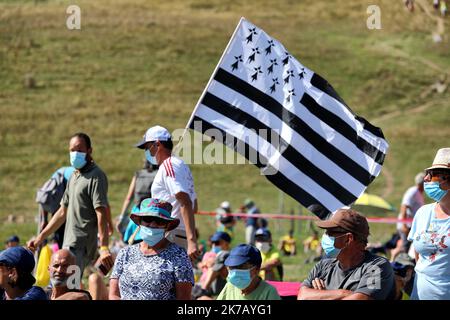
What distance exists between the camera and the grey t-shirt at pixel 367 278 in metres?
7.52

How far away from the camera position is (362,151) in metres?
10.2

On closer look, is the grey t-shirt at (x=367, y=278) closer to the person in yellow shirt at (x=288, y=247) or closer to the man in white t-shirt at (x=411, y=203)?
the man in white t-shirt at (x=411, y=203)

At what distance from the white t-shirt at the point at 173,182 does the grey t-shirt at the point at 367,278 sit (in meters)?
1.94

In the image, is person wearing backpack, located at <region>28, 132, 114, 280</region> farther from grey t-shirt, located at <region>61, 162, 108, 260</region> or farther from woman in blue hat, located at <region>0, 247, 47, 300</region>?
woman in blue hat, located at <region>0, 247, 47, 300</region>

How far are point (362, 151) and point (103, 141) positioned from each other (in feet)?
103

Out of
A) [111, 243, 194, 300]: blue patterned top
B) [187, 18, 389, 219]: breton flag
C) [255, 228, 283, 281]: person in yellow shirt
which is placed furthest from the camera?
[255, 228, 283, 281]: person in yellow shirt

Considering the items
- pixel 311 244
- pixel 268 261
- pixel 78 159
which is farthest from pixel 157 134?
A: pixel 311 244

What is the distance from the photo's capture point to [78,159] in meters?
10.5

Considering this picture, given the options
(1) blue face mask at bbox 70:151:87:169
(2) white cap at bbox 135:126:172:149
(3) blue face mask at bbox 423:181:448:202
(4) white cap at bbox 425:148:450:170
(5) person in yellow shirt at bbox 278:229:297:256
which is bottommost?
(5) person in yellow shirt at bbox 278:229:297:256

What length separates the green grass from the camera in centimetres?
3803

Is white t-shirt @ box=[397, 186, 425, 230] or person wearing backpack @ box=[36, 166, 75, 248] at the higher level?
person wearing backpack @ box=[36, 166, 75, 248]

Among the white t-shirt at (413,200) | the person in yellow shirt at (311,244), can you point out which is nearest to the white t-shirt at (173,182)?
the white t-shirt at (413,200)

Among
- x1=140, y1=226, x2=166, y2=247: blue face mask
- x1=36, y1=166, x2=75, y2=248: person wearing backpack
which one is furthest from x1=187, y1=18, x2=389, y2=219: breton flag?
x1=36, y1=166, x2=75, y2=248: person wearing backpack
